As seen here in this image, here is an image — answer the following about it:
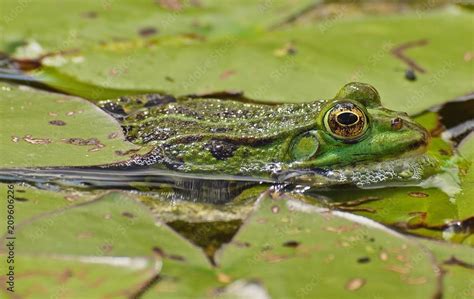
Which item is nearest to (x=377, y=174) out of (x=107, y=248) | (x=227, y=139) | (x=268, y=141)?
(x=268, y=141)

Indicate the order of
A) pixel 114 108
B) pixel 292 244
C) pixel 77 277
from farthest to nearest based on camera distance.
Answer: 1. pixel 114 108
2. pixel 292 244
3. pixel 77 277

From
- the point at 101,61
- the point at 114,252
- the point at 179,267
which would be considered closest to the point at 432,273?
the point at 179,267

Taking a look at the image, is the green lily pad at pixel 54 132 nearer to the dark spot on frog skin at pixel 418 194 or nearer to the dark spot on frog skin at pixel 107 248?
the dark spot on frog skin at pixel 107 248

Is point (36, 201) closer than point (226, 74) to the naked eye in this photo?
Yes

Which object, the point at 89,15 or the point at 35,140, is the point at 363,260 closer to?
the point at 35,140

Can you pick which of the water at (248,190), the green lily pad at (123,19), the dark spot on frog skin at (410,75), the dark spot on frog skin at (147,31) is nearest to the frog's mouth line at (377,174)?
the water at (248,190)

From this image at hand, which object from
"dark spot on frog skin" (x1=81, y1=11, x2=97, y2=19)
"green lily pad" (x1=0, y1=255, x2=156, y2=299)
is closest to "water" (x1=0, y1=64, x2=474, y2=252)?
"green lily pad" (x1=0, y1=255, x2=156, y2=299)
